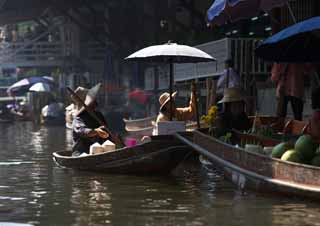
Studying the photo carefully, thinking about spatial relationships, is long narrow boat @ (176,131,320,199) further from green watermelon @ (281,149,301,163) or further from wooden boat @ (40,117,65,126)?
wooden boat @ (40,117,65,126)

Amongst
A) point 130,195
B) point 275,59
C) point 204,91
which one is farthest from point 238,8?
point 204,91

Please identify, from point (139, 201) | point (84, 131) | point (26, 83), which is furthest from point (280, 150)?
point (26, 83)

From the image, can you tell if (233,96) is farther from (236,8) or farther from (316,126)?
(316,126)

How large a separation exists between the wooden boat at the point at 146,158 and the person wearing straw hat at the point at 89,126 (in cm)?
48

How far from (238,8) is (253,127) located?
2.19 metres

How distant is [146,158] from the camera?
446 inches

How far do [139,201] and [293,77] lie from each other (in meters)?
5.00

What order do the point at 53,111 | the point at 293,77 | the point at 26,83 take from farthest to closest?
the point at 26,83, the point at 53,111, the point at 293,77

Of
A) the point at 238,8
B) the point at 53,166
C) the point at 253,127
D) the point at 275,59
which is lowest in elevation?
the point at 53,166

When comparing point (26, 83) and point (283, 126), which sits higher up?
point (26, 83)

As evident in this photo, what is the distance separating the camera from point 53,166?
13.7 m

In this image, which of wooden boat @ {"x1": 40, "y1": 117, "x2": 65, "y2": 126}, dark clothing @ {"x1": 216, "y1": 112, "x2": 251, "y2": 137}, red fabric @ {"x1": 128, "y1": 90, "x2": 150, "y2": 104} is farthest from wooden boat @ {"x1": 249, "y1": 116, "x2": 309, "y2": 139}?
wooden boat @ {"x1": 40, "y1": 117, "x2": 65, "y2": 126}

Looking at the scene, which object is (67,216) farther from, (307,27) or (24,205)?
(307,27)

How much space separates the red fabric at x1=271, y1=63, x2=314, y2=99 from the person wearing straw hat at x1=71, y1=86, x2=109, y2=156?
Result: 3.24 metres
